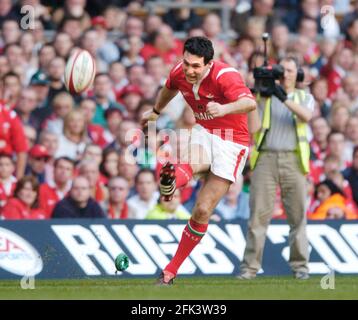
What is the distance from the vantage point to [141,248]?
12.7 meters

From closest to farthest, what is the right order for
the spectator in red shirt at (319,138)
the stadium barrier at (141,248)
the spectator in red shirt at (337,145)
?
the stadium barrier at (141,248) → the spectator in red shirt at (337,145) → the spectator in red shirt at (319,138)

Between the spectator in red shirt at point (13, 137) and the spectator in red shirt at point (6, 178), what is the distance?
326 millimetres

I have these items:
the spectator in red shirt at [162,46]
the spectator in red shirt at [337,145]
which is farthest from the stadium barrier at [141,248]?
the spectator in red shirt at [162,46]

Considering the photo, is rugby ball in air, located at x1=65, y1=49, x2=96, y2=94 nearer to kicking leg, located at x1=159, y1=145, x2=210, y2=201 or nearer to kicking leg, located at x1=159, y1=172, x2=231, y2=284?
kicking leg, located at x1=159, y1=145, x2=210, y2=201

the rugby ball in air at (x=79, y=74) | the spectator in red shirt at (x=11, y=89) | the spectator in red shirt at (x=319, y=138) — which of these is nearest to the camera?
the rugby ball in air at (x=79, y=74)

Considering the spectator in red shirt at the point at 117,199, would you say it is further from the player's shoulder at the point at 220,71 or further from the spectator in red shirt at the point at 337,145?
the player's shoulder at the point at 220,71

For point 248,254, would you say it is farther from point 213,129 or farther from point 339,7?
point 339,7

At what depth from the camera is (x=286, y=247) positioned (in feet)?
43.0

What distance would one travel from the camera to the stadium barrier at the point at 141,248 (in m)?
12.4

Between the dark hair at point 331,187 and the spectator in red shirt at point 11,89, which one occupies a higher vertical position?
the spectator in red shirt at point 11,89

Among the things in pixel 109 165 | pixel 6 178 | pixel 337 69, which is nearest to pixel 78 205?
pixel 6 178

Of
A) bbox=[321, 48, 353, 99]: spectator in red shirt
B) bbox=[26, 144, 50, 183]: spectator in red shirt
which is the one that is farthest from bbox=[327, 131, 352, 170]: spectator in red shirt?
bbox=[26, 144, 50, 183]: spectator in red shirt

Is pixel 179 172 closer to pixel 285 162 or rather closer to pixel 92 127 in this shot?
pixel 285 162

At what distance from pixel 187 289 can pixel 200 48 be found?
7.43 ft
